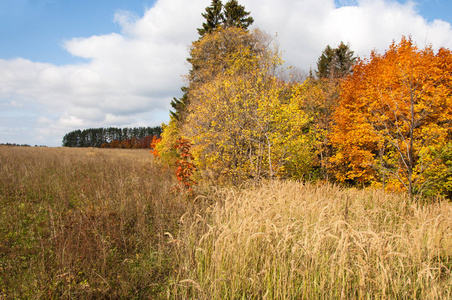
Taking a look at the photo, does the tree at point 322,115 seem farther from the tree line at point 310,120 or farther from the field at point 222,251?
the field at point 222,251

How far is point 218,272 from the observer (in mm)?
2867

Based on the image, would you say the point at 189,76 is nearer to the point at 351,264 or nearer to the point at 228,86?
the point at 228,86

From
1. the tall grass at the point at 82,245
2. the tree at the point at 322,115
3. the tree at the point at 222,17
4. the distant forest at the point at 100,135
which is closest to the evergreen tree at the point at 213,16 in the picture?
the tree at the point at 222,17

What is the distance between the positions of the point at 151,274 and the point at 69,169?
8.80m

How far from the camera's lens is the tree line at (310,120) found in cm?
855

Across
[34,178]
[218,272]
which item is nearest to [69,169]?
[34,178]

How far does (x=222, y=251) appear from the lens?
3.06m

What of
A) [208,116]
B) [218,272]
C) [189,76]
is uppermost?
[189,76]

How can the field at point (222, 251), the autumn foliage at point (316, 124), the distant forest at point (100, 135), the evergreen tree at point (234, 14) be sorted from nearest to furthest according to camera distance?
1. the field at point (222, 251)
2. the autumn foliage at point (316, 124)
3. the evergreen tree at point (234, 14)
4. the distant forest at point (100, 135)

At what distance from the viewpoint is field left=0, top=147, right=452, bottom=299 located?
2.62 m

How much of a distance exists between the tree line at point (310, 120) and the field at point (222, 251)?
227cm

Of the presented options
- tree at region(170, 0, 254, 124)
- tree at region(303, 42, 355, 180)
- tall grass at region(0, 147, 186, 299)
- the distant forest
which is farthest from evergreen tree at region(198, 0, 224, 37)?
the distant forest

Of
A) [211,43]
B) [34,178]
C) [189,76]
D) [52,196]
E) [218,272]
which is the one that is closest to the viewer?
[218,272]

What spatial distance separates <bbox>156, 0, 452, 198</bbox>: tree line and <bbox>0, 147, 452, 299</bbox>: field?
2273 millimetres
